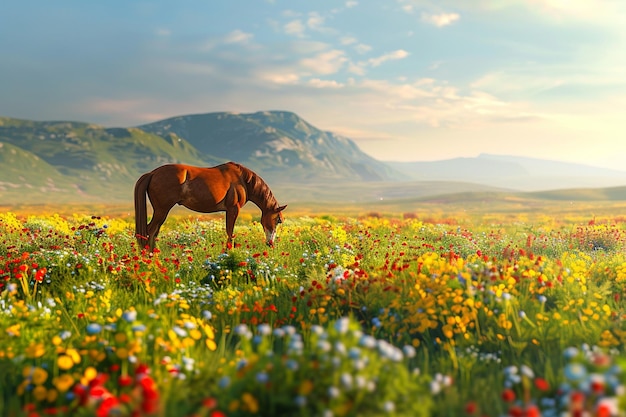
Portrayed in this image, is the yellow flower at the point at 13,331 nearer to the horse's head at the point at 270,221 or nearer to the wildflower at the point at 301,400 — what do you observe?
the wildflower at the point at 301,400

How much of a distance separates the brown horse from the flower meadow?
1260 mm

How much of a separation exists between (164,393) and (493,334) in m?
4.53

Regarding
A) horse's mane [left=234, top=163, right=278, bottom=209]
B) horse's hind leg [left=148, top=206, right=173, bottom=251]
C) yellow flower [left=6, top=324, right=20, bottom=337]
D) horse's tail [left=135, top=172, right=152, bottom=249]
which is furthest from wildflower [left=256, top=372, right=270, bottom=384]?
horse's mane [left=234, top=163, right=278, bottom=209]

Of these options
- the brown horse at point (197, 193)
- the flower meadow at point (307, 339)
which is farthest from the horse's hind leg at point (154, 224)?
the flower meadow at point (307, 339)

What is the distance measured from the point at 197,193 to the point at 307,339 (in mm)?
7858

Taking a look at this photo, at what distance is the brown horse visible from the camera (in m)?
12.7

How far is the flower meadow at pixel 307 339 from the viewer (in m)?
3.65

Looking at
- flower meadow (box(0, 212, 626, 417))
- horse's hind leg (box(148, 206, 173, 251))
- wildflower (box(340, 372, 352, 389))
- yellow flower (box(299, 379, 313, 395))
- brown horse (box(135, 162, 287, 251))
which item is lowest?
flower meadow (box(0, 212, 626, 417))

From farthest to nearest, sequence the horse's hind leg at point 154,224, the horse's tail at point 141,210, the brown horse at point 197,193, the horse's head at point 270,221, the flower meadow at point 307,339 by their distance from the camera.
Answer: the horse's head at point 270,221 → the horse's hind leg at point 154,224 → the brown horse at point 197,193 → the horse's tail at point 141,210 → the flower meadow at point 307,339

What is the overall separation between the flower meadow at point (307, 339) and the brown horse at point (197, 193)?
4.14 ft

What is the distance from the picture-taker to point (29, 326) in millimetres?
5781

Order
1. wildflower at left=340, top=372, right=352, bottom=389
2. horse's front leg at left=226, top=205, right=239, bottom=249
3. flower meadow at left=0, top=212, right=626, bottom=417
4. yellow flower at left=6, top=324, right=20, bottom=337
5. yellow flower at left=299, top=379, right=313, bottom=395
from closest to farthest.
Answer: wildflower at left=340, top=372, right=352, bottom=389 < yellow flower at left=299, top=379, right=313, bottom=395 < flower meadow at left=0, top=212, right=626, bottom=417 < yellow flower at left=6, top=324, right=20, bottom=337 < horse's front leg at left=226, top=205, right=239, bottom=249

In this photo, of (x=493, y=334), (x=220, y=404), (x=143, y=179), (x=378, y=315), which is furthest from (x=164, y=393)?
(x=143, y=179)

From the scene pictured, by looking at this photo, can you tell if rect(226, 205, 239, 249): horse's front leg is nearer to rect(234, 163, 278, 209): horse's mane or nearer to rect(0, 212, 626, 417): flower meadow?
rect(234, 163, 278, 209): horse's mane
